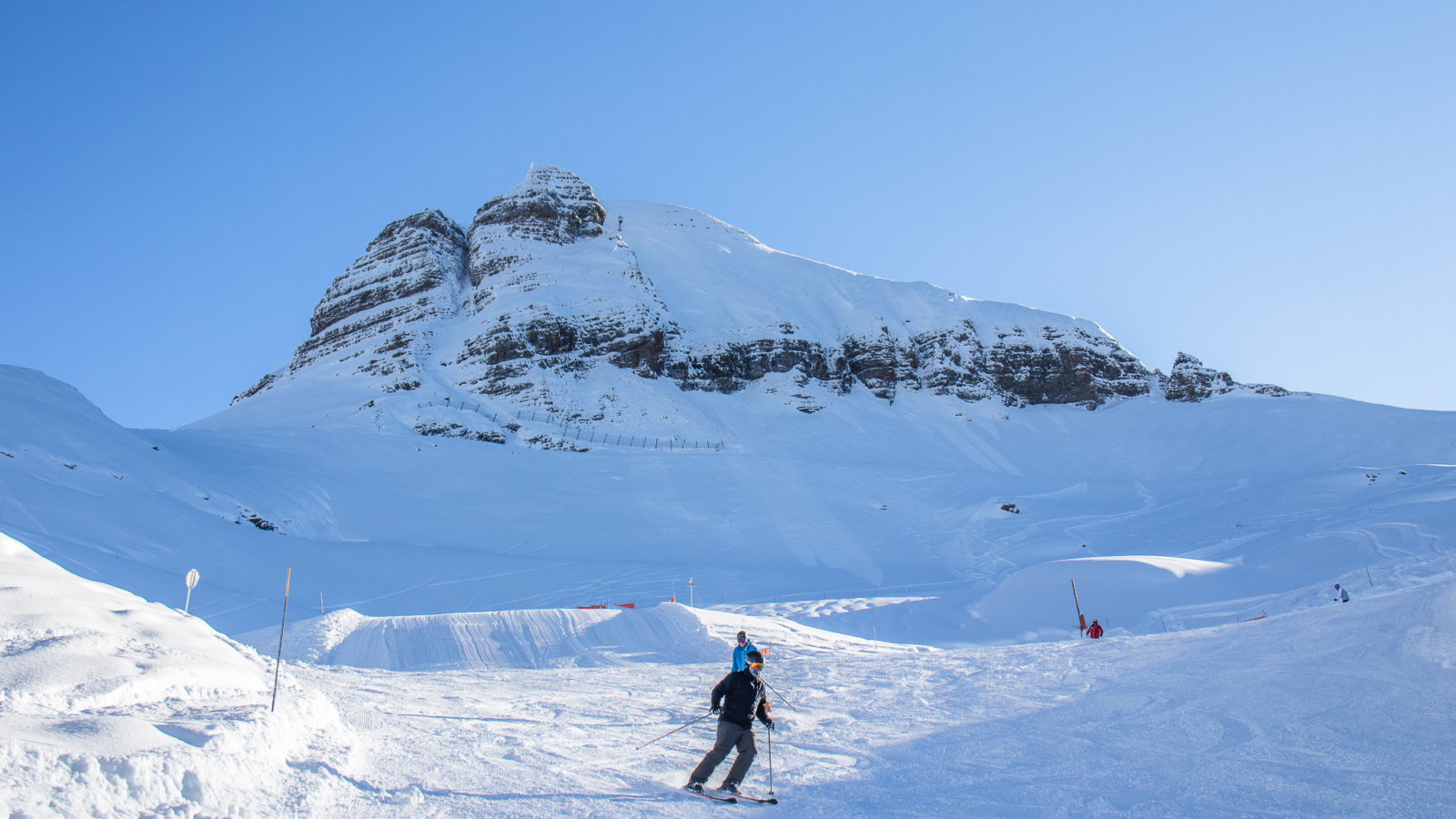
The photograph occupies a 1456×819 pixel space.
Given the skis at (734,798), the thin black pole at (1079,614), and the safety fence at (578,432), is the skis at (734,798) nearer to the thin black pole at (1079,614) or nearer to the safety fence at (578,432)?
the thin black pole at (1079,614)

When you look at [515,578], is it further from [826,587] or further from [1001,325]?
[1001,325]

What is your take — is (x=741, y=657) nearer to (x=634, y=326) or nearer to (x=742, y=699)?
(x=742, y=699)

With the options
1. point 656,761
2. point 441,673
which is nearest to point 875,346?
point 441,673

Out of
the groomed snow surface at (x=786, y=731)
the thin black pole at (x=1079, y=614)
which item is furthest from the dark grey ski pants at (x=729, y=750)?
the thin black pole at (x=1079, y=614)

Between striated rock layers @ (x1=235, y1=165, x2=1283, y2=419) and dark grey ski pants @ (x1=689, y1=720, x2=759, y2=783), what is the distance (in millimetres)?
43400

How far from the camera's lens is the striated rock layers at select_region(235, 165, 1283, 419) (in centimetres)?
5188

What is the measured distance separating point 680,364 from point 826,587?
31.0m

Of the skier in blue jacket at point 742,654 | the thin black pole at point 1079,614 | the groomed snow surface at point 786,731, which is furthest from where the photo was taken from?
the thin black pole at point 1079,614

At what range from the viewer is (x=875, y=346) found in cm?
6175

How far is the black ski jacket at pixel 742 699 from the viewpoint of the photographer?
5512mm

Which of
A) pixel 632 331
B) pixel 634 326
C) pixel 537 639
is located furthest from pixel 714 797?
pixel 634 326

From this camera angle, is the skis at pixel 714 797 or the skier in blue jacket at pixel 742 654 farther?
the skier in blue jacket at pixel 742 654

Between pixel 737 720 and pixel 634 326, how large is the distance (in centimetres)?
5005

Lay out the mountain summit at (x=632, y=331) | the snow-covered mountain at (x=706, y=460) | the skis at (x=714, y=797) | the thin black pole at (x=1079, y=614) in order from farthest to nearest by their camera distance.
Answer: the mountain summit at (x=632, y=331)
the snow-covered mountain at (x=706, y=460)
the thin black pole at (x=1079, y=614)
the skis at (x=714, y=797)
